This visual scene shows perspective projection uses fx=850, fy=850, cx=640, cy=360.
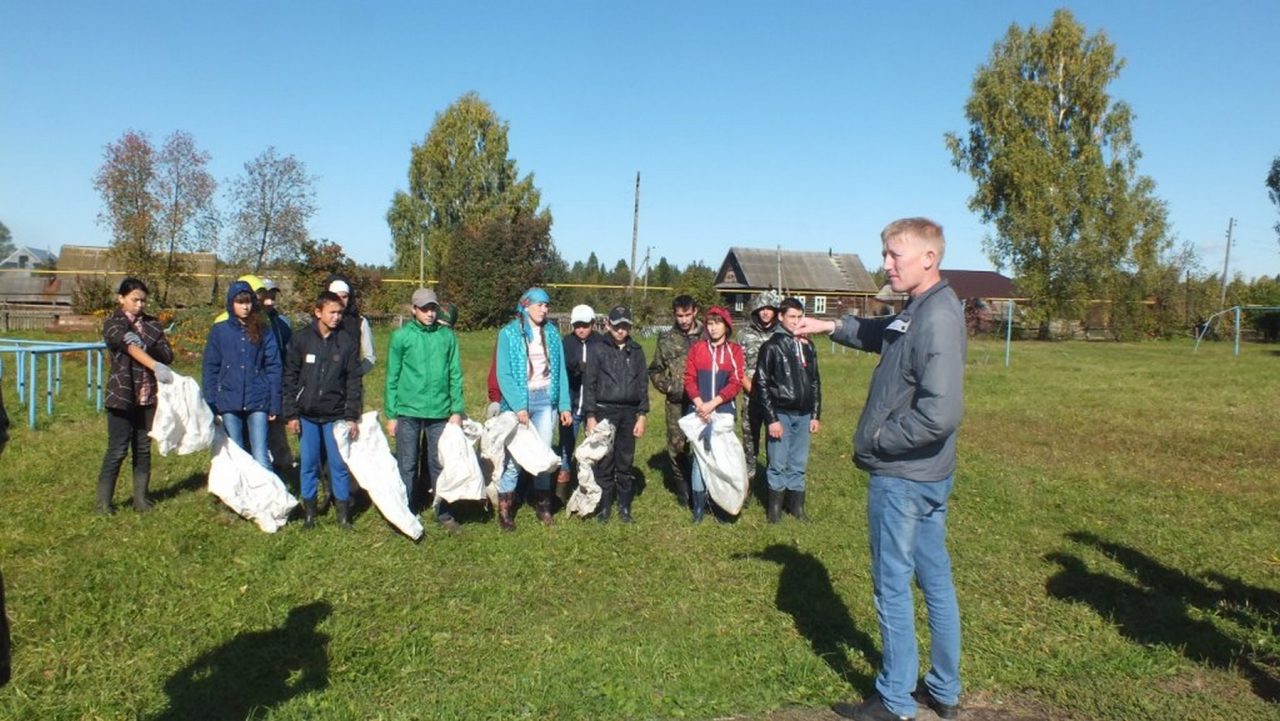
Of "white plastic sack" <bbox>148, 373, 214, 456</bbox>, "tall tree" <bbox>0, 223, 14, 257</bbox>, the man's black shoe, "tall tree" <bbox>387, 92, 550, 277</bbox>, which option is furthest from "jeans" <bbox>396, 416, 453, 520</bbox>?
"tall tree" <bbox>0, 223, 14, 257</bbox>

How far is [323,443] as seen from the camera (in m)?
5.98

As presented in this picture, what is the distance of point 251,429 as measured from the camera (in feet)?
20.0

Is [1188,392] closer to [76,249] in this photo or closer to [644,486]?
[644,486]

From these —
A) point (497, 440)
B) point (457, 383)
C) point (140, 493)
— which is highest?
point (457, 383)

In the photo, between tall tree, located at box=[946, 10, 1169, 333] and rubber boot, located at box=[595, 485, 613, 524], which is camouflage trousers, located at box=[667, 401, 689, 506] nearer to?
rubber boot, located at box=[595, 485, 613, 524]

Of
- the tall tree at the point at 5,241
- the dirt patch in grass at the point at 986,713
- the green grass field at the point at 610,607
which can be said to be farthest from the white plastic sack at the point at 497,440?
the tall tree at the point at 5,241

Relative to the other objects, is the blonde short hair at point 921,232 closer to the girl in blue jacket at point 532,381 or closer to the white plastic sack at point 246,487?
the girl in blue jacket at point 532,381

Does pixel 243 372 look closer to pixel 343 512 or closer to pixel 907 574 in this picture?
pixel 343 512

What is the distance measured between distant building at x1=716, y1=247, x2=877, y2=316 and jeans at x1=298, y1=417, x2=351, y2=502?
41521 mm

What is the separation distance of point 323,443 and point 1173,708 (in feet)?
16.9

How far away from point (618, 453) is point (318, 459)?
2.14m

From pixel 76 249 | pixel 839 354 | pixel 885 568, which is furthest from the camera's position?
pixel 76 249

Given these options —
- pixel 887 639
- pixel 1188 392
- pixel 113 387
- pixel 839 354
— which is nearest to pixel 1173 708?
pixel 887 639

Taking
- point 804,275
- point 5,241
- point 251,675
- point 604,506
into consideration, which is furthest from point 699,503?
point 5,241
